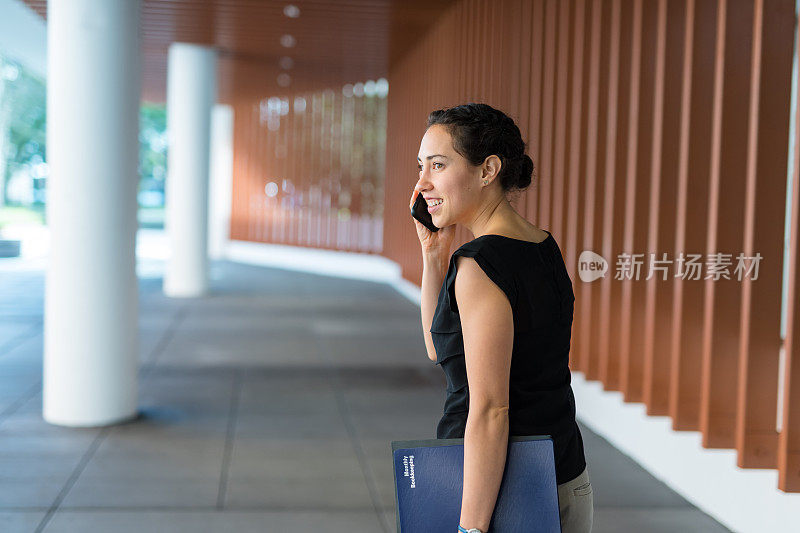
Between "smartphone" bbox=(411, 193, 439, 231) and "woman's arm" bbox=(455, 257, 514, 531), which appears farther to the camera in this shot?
"smartphone" bbox=(411, 193, 439, 231)

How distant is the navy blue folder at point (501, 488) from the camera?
1.82 meters

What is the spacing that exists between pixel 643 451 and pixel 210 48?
1146 cm

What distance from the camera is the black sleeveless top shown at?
5.90 feet

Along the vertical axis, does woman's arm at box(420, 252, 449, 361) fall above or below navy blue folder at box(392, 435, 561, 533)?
above

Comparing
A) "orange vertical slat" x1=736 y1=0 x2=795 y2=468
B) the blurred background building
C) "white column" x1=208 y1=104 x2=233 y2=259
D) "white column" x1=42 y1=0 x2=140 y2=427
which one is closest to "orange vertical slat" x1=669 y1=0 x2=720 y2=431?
the blurred background building

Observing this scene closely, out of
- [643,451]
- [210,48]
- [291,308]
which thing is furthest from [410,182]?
[643,451]

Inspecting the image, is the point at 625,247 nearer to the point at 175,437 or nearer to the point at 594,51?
the point at 594,51

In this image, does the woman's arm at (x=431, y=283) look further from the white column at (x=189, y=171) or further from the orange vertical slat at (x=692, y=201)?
the white column at (x=189, y=171)

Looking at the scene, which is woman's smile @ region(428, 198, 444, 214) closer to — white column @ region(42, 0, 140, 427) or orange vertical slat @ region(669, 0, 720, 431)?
orange vertical slat @ region(669, 0, 720, 431)

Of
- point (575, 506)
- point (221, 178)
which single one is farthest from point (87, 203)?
point (221, 178)

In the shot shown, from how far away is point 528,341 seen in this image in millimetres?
1841

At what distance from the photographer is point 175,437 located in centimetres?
596

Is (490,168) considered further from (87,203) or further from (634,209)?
(87,203)

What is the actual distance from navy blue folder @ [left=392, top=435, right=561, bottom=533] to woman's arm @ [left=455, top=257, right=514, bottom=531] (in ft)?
0.10
